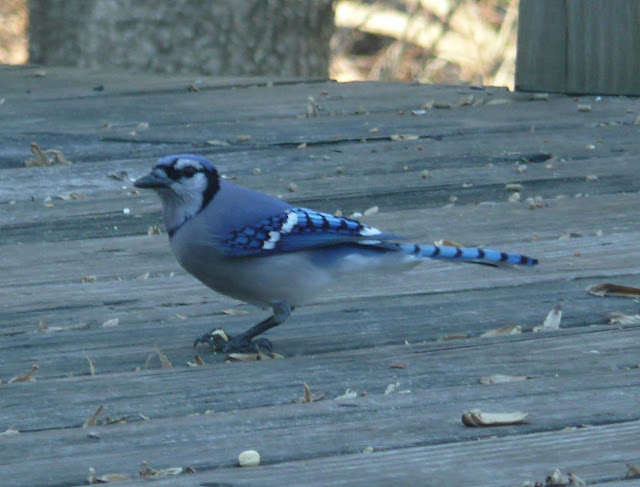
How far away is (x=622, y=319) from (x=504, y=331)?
229 millimetres

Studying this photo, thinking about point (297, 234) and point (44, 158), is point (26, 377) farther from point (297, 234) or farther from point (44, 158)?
point (44, 158)

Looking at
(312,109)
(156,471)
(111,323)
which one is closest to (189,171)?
(111,323)

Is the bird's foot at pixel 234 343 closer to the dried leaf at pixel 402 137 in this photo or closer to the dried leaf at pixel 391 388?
the dried leaf at pixel 391 388

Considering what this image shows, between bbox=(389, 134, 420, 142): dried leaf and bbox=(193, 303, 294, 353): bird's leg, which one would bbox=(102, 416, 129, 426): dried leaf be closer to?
bbox=(193, 303, 294, 353): bird's leg

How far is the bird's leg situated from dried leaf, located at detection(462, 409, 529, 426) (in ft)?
2.10

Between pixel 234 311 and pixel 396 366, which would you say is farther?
pixel 234 311

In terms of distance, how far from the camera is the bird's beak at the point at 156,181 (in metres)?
2.67

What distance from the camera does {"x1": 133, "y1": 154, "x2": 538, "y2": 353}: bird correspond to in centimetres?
264

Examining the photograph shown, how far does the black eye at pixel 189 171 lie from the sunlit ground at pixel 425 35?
21.6 feet

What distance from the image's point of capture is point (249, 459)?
1.85 meters

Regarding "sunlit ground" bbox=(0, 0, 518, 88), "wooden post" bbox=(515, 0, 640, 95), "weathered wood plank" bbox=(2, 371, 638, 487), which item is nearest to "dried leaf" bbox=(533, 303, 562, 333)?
"weathered wood plank" bbox=(2, 371, 638, 487)

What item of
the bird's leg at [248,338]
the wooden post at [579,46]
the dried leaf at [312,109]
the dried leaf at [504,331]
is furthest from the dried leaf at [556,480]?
the wooden post at [579,46]

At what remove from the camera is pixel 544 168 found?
154 inches

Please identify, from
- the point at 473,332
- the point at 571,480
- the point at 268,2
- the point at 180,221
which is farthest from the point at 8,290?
the point at 268,2
